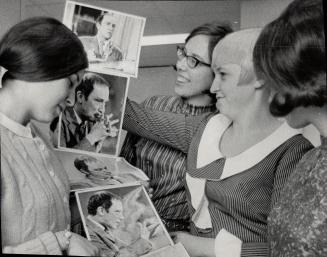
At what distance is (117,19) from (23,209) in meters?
0.60

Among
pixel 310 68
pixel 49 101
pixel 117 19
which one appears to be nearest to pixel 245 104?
pixel 310 68

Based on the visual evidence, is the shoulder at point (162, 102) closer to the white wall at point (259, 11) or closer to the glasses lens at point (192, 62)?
the glasses lens at point (192, 62)

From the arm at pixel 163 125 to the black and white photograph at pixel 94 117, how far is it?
53 millimetres

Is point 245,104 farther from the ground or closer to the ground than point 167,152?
farther from the ground

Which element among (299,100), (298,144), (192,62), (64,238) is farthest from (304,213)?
(64,238)

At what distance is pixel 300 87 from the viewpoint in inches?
50.4

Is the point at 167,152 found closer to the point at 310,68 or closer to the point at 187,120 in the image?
the point at 187,120

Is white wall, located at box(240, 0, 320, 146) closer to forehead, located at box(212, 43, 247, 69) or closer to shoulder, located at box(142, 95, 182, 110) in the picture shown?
forehead, located at box(212, 43, 247, 69)

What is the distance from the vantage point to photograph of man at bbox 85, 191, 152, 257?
126 cm

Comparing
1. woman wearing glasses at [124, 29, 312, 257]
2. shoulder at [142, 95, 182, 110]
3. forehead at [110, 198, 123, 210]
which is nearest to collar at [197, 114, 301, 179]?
woman wearing glasses at [124, 29, 312, 257]

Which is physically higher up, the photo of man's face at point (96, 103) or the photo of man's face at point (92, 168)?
the photo of man's face at point (96, 103)

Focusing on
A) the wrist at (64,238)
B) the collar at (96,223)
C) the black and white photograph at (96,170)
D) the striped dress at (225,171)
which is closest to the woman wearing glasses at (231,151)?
the striped dress at (225,171)

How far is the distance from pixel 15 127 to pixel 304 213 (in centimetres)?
81

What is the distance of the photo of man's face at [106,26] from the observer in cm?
129
